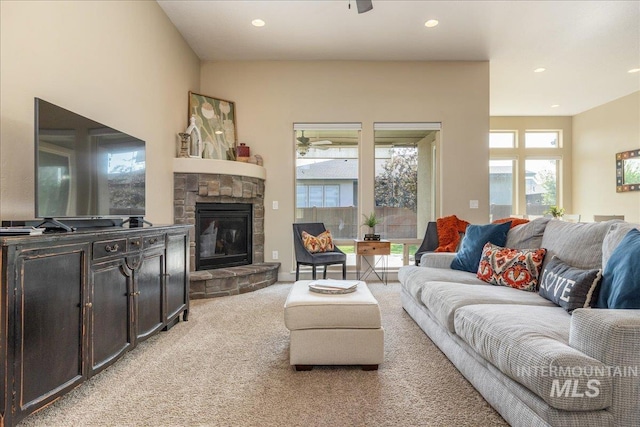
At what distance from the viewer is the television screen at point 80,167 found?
186 cm

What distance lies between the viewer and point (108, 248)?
1998 mm

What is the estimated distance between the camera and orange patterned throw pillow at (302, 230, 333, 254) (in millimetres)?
4480

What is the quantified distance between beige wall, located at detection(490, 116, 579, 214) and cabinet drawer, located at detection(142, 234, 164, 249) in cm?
755

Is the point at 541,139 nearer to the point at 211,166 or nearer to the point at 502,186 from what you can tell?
the point at 502,186

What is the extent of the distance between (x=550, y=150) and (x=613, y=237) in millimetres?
7341

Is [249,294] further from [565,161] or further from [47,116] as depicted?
[565,161]

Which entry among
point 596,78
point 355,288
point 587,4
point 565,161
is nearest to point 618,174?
point 565,161

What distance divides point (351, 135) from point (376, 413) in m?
4.13

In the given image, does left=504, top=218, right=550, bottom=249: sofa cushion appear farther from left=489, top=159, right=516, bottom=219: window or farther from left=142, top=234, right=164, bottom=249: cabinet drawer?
left=489, top=159, right=516, bottom=219: window

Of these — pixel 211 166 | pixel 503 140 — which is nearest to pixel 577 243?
pixel 211 166

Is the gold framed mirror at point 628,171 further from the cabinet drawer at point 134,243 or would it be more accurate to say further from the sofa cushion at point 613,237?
the cabinet drawer at point 134,243

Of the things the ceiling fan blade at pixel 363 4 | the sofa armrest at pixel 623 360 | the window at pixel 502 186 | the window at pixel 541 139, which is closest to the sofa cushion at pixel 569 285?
the sofa armrest at pixel 623 360

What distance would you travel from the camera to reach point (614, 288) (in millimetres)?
1589

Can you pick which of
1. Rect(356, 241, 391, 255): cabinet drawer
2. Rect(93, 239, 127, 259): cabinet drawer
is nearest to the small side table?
Rect(356, 241, 391, 255): cabinet drawer
